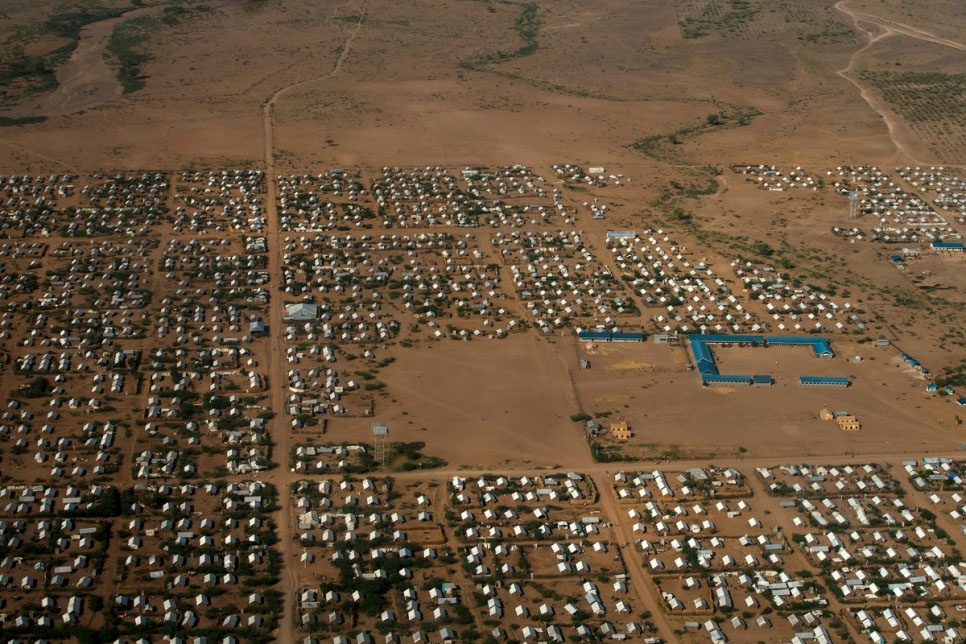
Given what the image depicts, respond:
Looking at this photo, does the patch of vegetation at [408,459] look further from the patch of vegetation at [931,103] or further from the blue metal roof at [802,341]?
the patch of vegetation at [931,103]

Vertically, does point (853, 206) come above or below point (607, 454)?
below

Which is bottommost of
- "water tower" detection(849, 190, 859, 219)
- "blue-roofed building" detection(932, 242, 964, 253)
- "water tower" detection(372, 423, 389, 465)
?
"blue-roofed building" detection(932, 242, 964, 253)

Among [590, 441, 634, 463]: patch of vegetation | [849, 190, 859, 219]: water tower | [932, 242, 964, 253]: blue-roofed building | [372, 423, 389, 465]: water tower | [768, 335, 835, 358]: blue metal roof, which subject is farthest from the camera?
[849, 190, 859, 219]: water tower

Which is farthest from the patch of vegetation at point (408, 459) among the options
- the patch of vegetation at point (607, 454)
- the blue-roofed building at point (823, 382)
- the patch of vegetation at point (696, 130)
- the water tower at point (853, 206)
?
the patch of vegetation at point (696, 130)

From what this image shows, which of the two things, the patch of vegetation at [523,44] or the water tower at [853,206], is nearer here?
the water tower at [853,206]

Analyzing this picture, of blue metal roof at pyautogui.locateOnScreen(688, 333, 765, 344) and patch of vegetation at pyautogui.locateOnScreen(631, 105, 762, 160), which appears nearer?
blue metal roof at pyautogui.locateOnScreen(688, 333, 765, 344)

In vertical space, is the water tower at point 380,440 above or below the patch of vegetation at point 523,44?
below

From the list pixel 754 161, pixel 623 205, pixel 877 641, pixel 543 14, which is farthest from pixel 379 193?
pixel 543 14

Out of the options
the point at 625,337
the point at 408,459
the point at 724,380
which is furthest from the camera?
the point at 625,337

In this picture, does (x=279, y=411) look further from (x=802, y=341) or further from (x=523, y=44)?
(x=523, y=44)

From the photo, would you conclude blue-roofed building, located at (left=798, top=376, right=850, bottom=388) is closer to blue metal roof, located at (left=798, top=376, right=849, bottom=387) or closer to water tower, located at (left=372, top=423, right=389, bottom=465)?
blue metal roof, located at (left=798, top=376, right=849, bottom=387)

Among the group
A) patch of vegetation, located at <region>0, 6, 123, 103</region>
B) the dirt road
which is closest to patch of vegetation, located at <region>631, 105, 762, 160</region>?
the dirt road

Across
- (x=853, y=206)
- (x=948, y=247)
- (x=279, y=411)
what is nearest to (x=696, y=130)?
(x=853, y=206)
